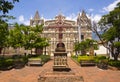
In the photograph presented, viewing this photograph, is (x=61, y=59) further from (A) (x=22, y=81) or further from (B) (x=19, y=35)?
(B) (x=19, y=35)

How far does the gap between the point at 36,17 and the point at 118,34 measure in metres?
63.0

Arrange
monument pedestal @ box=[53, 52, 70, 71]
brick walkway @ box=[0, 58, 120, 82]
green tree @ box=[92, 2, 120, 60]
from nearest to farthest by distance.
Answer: brick walkway @ box=[0, 58, 120, 82] < monument pedestal @ box=[53, 52, 70, 71] < green tree @ box=[92, 2, 120, 60]

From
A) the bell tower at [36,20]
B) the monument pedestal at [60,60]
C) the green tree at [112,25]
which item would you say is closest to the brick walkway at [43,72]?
the monument pedestal at [60,60]

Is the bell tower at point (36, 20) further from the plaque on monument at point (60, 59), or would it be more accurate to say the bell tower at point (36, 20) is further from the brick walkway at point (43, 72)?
the plaque on monument at point (60, 59)

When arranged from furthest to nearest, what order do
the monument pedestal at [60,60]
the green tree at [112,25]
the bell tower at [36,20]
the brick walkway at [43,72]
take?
the bell tower at [36,20] → the green tree at [112,25] → the monument pedestal at [60,60] → the brick walkway at [43,72]

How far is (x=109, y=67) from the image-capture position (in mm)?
23109

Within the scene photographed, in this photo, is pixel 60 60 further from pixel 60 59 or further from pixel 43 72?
pixel 43 72

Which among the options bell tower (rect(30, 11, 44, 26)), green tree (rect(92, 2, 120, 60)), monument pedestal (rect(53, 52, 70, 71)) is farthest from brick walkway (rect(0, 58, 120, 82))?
bell tower (rect(30, 11, 44, 26))

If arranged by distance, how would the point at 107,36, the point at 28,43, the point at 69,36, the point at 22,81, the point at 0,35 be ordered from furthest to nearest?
the point at 69,36
the point at 28,43
the point at 107,36
the point at 0,35
the point at 22,81

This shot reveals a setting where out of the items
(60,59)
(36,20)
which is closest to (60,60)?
(60,59)

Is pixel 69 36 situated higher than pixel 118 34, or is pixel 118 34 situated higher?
pixel 69 36

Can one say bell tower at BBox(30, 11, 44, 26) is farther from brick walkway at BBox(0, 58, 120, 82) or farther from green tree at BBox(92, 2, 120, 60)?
brick walkway at BBox(0, 58, 120, 82)

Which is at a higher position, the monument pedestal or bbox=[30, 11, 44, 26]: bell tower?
bbox=[30, 11, 44, 26]: bell tower

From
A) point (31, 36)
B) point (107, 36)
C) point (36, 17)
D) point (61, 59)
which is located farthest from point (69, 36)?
point (61, 59)
